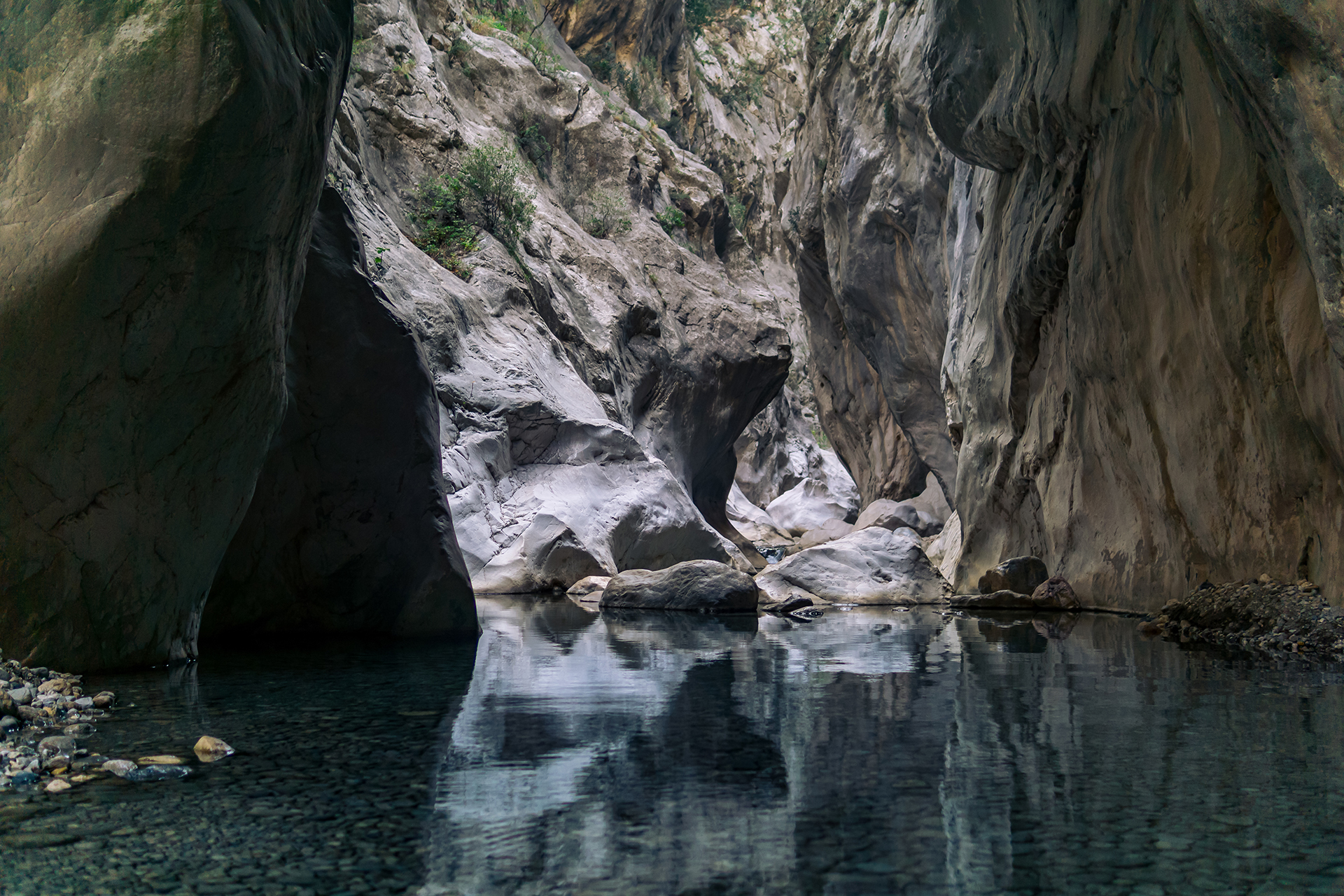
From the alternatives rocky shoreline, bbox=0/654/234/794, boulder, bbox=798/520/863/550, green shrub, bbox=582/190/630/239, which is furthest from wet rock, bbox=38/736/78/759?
green shrub, bbox=582/190/630/239

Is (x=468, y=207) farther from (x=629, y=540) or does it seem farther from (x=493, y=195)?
(x=629, y=540)

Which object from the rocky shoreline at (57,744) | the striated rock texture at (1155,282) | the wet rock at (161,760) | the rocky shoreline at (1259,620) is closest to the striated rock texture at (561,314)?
the rocky shoreline at (57,744)

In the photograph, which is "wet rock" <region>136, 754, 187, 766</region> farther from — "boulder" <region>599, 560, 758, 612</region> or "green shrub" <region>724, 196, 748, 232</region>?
"green shrub" <region>724, 196, 748, 232</region>

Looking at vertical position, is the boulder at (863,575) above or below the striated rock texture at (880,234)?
below

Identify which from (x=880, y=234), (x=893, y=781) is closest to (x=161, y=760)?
(x=893, y=781)

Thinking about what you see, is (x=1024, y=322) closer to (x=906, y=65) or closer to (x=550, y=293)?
(x=906, y=65)

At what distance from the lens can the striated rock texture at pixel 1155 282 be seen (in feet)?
13.9

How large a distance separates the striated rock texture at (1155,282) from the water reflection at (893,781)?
202 centimetres

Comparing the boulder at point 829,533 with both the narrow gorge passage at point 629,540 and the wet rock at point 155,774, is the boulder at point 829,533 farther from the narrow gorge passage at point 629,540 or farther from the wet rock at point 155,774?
the wet rock at point 155,774

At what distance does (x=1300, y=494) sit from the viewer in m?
5.78

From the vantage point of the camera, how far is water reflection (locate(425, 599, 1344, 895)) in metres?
1.68

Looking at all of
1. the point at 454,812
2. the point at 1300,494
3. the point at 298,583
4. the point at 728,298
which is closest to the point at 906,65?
the point at 728,298

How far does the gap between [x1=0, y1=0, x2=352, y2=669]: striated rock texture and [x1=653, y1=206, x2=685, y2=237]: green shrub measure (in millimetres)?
21347

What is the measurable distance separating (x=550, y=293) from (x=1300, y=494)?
48.3ft
